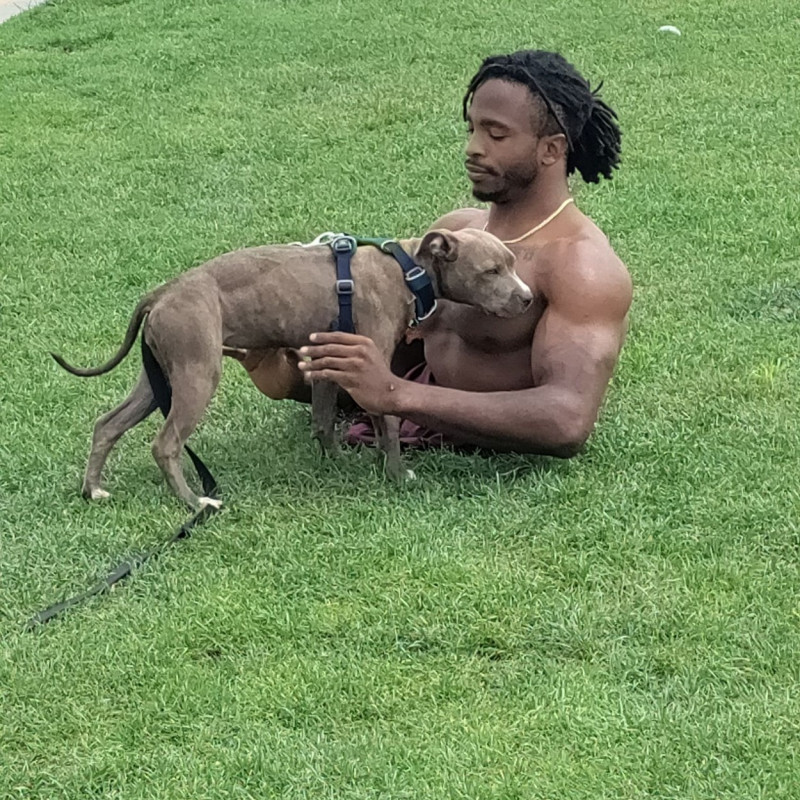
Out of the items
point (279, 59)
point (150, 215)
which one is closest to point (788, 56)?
point (279, 59)

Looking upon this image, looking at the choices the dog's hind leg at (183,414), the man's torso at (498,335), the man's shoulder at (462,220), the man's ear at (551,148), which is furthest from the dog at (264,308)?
the man's shoulder at (462,220)

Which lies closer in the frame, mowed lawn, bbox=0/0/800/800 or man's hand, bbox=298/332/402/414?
mowed lawn, bbox=0/0/800/800

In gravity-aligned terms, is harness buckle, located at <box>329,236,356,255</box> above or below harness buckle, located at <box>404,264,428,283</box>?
above

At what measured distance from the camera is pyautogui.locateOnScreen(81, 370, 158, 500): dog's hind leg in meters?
5.04

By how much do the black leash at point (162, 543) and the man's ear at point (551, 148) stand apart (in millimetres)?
1611

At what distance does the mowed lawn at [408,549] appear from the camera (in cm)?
356

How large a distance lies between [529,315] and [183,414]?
132 cm

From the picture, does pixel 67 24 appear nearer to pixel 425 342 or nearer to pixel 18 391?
pixel 18 391

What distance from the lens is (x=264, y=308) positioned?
4.89 m

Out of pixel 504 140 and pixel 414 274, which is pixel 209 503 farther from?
pixel 504 140

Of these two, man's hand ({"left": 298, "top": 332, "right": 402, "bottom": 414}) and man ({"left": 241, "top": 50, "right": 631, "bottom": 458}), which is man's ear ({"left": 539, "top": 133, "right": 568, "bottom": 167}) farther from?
man's hand ({"left": 298, "top": 332, "right": 402, "bottom": 414})

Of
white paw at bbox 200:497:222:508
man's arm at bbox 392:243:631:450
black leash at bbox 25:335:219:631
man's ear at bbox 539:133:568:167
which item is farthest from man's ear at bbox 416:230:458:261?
white paw at bbox 200:497:222:508

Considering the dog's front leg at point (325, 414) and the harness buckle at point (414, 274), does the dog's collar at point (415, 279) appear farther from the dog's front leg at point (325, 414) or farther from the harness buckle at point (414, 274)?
the dog's front leg at point (325, 414)

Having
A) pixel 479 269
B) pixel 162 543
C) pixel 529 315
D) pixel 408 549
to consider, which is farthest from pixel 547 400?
pixel 162 543
